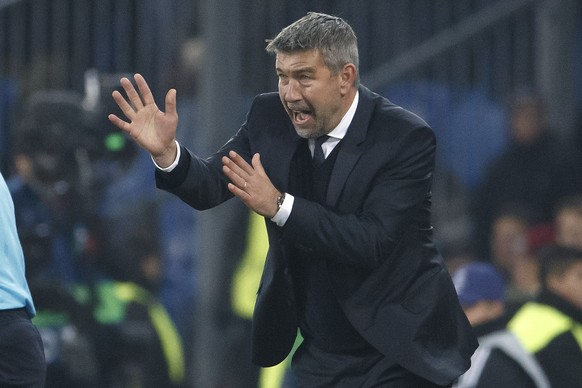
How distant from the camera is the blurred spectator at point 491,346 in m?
6.24

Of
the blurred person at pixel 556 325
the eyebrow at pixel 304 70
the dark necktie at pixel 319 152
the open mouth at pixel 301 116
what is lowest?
the blurred person at pixel 556 325

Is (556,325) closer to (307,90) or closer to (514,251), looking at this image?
(514,251)

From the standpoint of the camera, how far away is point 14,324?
468cm

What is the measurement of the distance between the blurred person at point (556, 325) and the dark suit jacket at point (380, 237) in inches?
109

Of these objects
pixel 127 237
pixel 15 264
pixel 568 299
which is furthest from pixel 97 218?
pixel 15 264

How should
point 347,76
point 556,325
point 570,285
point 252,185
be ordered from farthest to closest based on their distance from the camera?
point 570,285
point 556,325
point 347,76
point 252,185

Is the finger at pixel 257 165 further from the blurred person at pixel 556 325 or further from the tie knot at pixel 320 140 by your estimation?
the blurred person at pixel 556 325

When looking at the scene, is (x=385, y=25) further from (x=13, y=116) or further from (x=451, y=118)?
(x=13, y=116)

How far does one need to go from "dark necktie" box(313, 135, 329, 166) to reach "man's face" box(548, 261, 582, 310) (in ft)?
11.1

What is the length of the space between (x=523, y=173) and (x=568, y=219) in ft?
1.17

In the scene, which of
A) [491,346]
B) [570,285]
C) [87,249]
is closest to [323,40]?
[491,346]

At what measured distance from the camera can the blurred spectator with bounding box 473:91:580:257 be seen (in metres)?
8.47

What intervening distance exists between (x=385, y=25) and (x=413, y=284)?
4.21 m

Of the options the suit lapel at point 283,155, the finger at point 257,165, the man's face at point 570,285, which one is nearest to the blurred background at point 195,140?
the man's face at point 570,285
